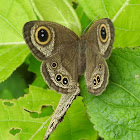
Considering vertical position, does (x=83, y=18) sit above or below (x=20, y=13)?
below

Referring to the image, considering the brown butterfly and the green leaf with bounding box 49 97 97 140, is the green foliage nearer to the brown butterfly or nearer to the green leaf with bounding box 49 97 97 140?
the green leaf with bounding box 49 97 97 140

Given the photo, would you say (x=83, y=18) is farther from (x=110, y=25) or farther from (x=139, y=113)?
(x=139, y=113)

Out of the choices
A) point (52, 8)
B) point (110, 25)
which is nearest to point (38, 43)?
point (52, 8)

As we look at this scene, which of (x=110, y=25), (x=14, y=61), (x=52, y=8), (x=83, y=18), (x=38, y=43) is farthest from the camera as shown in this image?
(x=83, y=18)

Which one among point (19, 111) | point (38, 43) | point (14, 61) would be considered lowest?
point (19, 111)

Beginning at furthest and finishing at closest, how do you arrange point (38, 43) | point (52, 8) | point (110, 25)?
point (52, 8) < point (38, 43) < point (110, 25)

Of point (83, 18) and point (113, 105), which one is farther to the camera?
point (83, 18)

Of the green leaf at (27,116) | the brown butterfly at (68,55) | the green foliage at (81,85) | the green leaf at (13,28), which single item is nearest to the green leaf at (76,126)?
the green foliage at (81,85)
